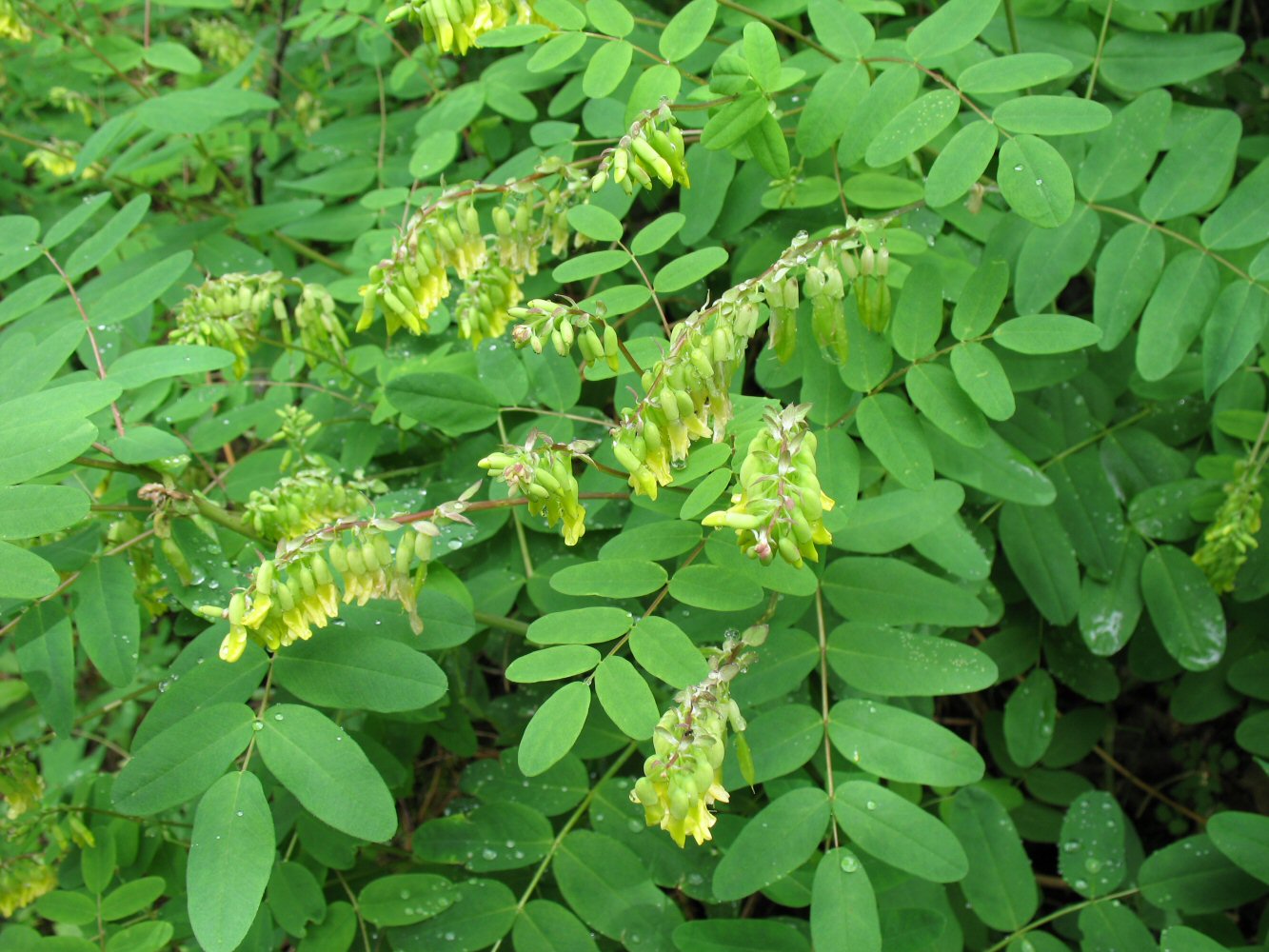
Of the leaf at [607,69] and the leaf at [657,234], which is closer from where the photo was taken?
the leaf at [657,234]

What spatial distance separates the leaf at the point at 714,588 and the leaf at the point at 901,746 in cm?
31

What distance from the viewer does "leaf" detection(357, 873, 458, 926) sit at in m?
1.97

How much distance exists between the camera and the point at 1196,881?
2.02 metres

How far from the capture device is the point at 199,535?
1984 millimetres

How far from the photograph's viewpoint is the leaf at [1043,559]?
2236 millimetres

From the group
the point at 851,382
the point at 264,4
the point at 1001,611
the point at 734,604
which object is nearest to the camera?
the point at 734,604

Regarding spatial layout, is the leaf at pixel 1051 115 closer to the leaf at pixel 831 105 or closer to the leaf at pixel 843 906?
the leaf at pixel 831 105

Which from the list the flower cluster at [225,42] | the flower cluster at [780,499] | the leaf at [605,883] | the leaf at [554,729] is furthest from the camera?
Result: the flower cluster at [225,42]

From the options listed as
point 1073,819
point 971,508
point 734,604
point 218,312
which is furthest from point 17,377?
point 1073,819

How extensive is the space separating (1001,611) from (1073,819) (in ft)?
1.49

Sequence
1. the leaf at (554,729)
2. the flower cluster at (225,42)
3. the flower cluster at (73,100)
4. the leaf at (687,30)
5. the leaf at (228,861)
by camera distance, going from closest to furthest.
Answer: the leaf at (228,861)
the leaf at (554,729)
the leaf at (687,30)
the flower cluster at (73,100)
the flower cluster at (225,42)

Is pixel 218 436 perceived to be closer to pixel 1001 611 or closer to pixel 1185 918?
pixel 1001 611

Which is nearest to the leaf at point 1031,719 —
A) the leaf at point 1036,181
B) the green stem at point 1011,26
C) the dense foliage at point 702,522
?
the dense foliage at point 702,522

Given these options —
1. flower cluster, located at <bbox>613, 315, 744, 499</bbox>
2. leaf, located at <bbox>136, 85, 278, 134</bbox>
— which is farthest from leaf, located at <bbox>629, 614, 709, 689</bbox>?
leaf, located at <bbox>136, 85, 278, 134</bbox>
